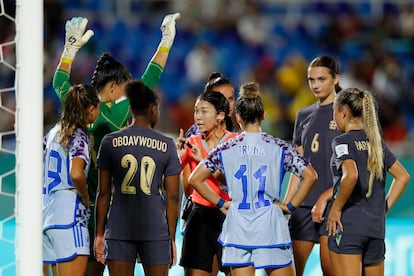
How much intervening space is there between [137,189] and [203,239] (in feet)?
2.59

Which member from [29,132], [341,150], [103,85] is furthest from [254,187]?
[29,132]

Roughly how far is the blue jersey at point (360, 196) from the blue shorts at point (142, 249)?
47.1 inches

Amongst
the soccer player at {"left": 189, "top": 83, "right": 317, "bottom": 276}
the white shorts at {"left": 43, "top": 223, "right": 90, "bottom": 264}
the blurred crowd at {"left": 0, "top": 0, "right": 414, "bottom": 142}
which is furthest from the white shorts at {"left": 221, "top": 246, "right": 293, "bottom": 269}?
the blurred crowd at {"left": 0, "top": 0, "right": 414, "bottom": 142}

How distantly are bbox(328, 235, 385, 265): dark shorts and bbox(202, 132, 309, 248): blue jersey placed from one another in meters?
0.35

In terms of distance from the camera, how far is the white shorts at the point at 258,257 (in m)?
5.83

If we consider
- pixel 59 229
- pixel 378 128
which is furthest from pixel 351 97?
pixel 59 229

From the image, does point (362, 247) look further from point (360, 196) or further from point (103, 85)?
point (103, 85)

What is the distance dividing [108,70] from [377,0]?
9.52 meters

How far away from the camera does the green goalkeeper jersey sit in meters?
6.44

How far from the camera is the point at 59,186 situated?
602cm

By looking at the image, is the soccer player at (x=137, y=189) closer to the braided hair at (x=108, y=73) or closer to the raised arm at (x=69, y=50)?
the braided hair at (x=108, y=73)

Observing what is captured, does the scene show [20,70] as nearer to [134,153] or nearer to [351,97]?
[134,153]

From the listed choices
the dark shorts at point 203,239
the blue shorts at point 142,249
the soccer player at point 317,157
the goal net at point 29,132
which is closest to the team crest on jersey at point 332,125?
the soccer player at point 317,157

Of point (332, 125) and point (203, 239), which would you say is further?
point (332, 125)
